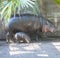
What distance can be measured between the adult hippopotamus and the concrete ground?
1.07ft

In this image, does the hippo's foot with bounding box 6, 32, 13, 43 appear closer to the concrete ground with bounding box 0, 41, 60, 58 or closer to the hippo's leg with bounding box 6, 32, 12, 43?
the hippo's leg with bounding box 6, 32, 12, 43

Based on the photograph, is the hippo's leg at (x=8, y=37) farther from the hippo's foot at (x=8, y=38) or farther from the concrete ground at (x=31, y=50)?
the concrete ground at (x=31, y=50)

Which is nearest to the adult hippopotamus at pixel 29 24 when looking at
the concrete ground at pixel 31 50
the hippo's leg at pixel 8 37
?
the hippo's leg at pixel 8 37

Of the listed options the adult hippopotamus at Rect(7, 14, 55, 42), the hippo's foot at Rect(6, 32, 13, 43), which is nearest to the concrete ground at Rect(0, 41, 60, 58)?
the hippo's foot at Rect(6, 32, 13, 43)

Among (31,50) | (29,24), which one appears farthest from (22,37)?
(31,50)

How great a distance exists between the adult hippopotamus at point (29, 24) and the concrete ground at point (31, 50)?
1.07 ft

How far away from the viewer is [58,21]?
530 centimetres

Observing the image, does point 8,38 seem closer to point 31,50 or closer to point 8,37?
point 8,37

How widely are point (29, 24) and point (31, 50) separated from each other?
2.93 feet

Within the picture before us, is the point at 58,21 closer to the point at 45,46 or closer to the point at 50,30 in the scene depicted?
the point at 50,30

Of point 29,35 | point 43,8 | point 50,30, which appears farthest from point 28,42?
point 43,8

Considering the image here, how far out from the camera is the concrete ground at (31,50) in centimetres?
371

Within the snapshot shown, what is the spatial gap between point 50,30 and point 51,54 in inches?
46.9

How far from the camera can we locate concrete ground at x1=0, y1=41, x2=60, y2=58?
3.71m
